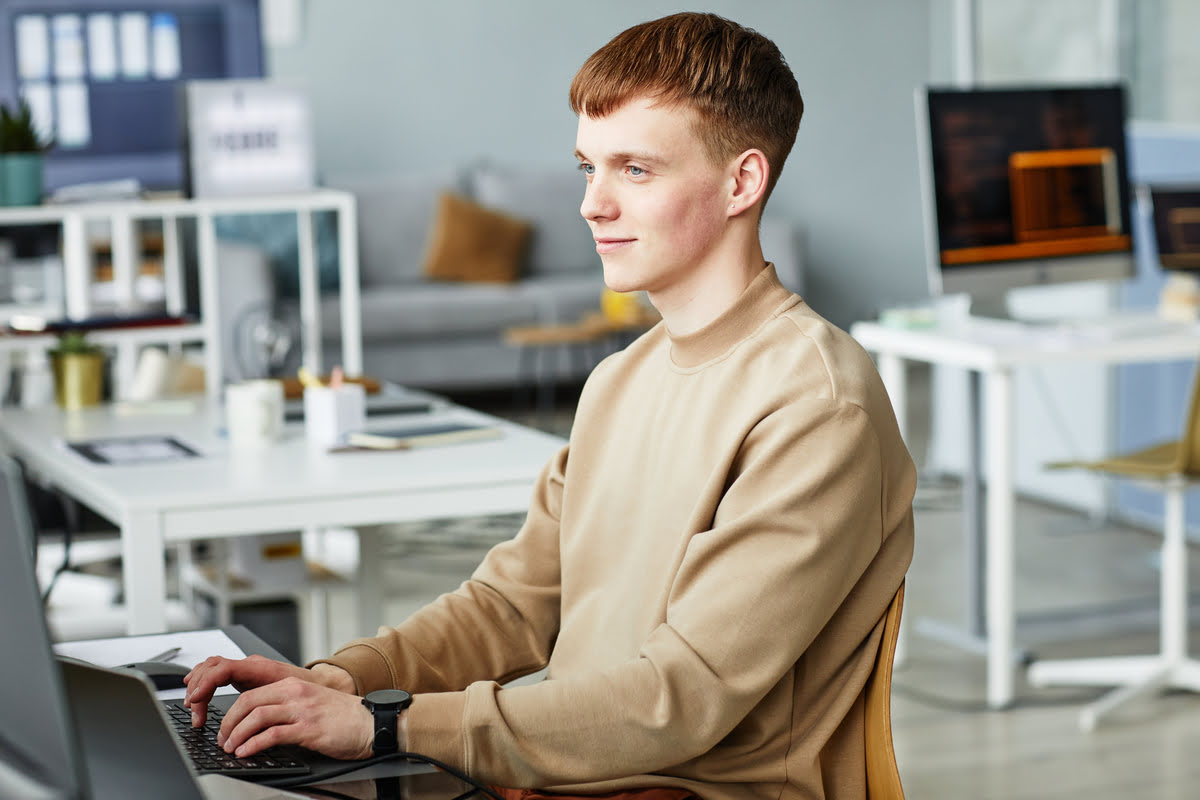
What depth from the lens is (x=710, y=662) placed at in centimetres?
109

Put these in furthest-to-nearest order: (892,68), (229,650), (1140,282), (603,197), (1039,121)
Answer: (892,68), (1140,282), (1039,121), (229,650), (603,197)

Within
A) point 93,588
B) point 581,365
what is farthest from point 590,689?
point 581,365

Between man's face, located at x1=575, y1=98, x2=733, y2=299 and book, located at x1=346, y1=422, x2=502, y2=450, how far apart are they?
1.23 metres

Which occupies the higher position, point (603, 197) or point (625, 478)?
point (603, 197)

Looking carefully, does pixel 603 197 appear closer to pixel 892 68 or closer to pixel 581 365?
pixel 581 365

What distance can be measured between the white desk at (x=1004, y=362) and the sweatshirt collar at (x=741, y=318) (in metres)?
1.88

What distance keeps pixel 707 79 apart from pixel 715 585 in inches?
15.1

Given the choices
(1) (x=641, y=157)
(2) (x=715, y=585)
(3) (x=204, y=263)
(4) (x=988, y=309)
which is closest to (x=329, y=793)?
(2) (x=715, y=585)

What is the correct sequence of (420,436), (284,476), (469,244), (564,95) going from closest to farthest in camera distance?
1. (284,476)
2. (420,436)
3. (469,244)
4. (564,95)

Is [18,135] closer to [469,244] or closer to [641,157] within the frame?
[641,157]

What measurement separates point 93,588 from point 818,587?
335cm

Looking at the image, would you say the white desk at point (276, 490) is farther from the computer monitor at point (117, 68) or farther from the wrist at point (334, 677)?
the computer monitor at point (117, 68)

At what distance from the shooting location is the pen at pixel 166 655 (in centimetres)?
137

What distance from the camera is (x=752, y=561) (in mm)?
1096
